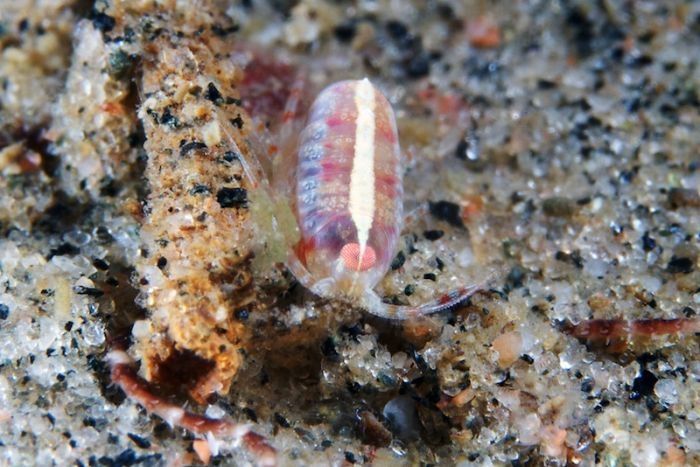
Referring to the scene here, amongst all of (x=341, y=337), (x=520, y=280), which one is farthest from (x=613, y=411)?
(x=341, y=337)

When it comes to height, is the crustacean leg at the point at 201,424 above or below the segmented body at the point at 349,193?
below

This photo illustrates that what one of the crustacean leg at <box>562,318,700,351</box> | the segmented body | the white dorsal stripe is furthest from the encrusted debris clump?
the white dorsal stripe

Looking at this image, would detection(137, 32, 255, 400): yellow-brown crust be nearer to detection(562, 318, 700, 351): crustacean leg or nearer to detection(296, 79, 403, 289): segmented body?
detection(296, 79, 403, 289): segmented body

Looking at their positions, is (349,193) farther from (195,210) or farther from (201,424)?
(201,424)

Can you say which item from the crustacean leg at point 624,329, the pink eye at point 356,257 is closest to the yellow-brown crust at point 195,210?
the pink eye at point 356,257

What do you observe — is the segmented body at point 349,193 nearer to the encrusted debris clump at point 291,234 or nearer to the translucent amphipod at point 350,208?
the translucent amphipod at point 350,208

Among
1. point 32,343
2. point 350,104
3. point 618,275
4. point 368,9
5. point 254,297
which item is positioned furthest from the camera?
point 368,9

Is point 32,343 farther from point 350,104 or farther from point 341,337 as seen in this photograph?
point 350,104
